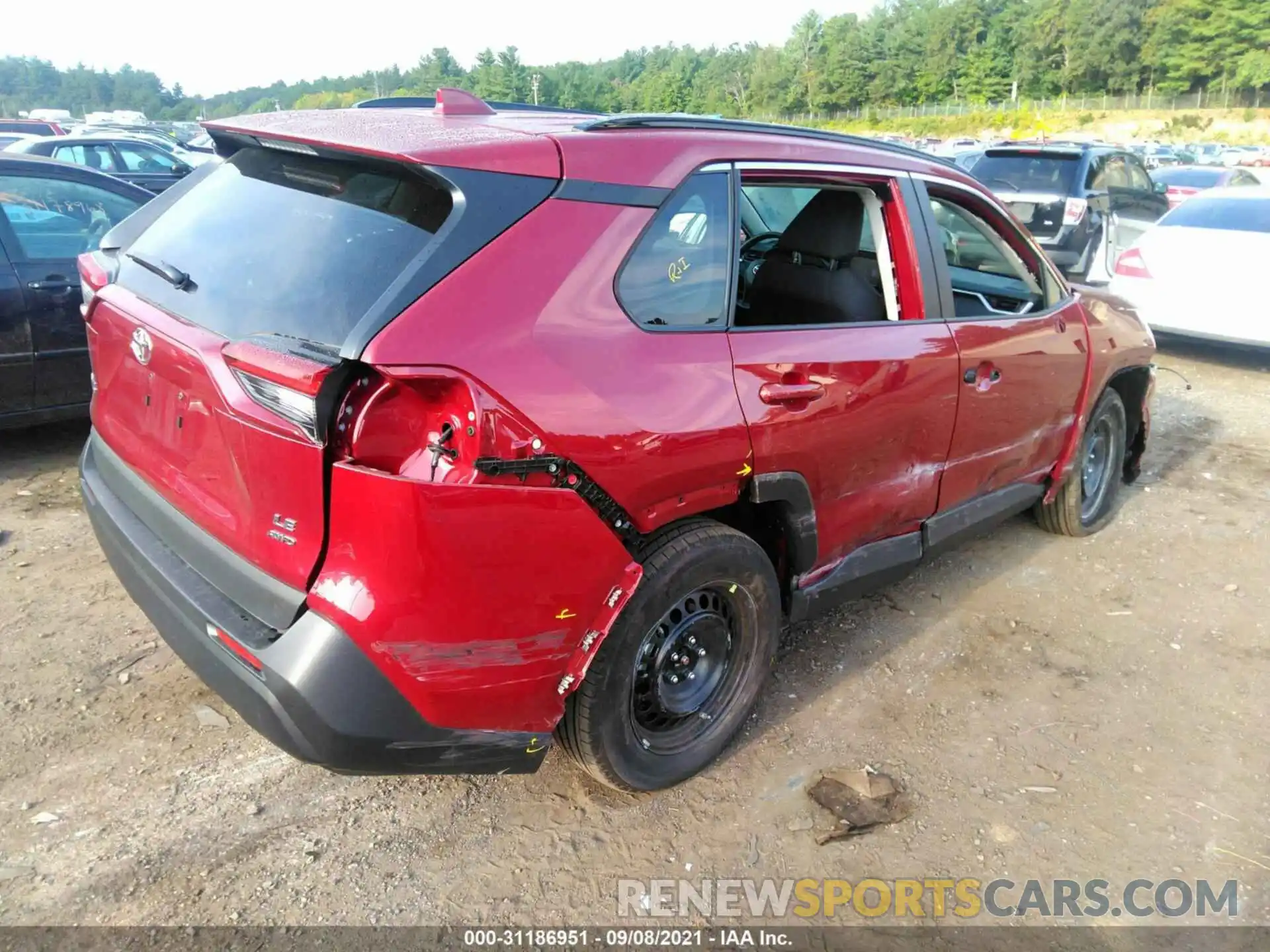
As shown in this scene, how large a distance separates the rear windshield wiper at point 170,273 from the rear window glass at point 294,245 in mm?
13

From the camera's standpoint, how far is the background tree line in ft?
232

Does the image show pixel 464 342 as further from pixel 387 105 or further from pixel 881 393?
pixel 387 105

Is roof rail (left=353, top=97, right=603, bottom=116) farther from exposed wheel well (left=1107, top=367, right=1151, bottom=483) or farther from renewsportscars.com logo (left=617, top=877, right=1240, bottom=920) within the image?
exposed wheel well (left=1107, top=367, right=1151, bottom=483)

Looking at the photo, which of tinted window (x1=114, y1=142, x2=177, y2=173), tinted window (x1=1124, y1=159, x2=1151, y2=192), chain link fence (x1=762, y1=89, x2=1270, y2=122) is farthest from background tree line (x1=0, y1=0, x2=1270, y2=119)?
tinted window (x1=1124, y1=159, x2=1151, y2=192)

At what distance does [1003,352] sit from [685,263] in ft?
5.40

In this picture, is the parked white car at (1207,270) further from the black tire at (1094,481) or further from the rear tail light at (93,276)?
the rear tail light at (93,276)

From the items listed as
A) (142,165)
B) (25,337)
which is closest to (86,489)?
(25,337)

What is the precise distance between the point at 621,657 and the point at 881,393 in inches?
48.8

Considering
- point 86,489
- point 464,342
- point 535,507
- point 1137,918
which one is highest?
point 464,342

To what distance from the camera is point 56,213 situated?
5039 millimetres

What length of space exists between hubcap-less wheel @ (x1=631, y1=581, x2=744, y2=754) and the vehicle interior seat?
0.99 meters

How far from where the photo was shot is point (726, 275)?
100 inches

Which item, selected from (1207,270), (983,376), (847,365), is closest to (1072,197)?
(1207,270)

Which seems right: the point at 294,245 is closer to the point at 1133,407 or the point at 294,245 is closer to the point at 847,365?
the point at 847,365
